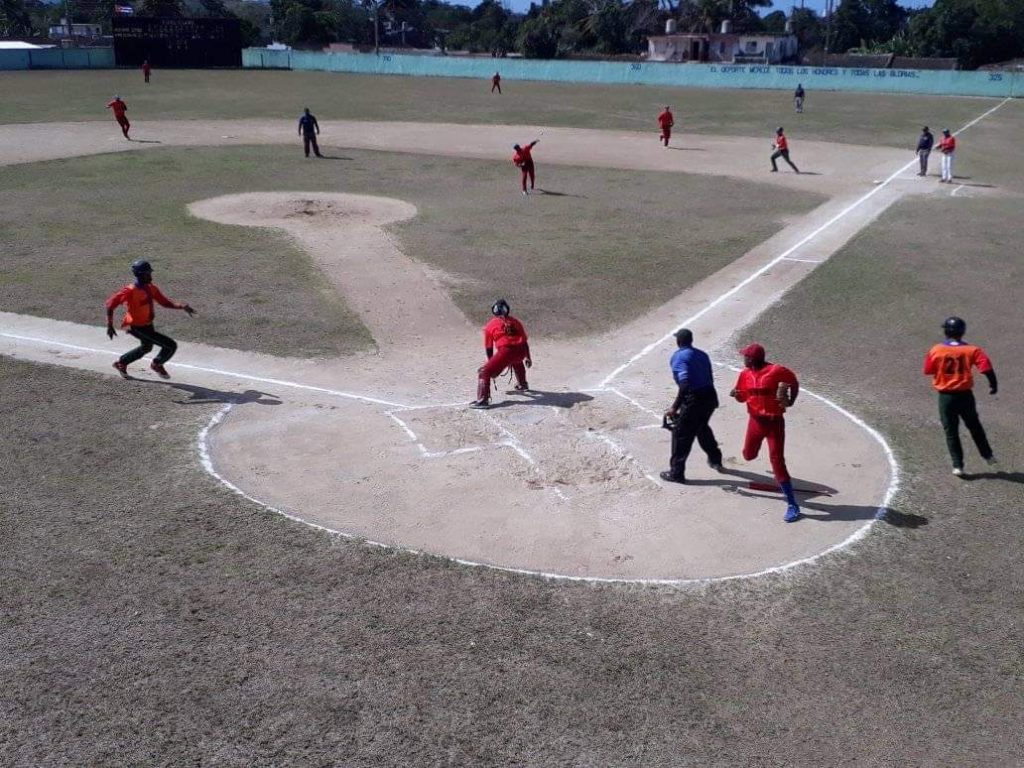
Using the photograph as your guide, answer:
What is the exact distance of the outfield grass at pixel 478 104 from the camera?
5159 cm

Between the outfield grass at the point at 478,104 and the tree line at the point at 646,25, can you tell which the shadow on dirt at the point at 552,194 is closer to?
the outfield grass at the point at 478,104

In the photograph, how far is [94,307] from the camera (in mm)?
18219

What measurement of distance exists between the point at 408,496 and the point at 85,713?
4.39 meters

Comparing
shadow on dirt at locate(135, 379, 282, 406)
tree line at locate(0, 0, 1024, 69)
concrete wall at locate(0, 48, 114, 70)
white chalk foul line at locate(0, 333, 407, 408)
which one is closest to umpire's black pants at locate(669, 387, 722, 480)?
white chalk foul line at locate(0, 333, 407, 408)

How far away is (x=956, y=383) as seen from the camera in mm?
11477

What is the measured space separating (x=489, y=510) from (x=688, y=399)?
2650mm

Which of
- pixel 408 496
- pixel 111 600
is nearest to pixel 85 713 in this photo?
pixel 111 600

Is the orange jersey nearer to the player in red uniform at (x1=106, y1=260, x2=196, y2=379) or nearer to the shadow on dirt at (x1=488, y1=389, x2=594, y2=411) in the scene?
the shadow on dirt at (x1=488, y1=389, x2=594, y2=411)

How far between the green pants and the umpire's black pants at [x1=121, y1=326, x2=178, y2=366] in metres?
11.0

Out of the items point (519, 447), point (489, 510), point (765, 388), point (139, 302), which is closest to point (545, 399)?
point (519, 447)

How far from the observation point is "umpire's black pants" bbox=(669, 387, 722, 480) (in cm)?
1105

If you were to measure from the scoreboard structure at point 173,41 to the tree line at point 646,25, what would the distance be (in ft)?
72.1

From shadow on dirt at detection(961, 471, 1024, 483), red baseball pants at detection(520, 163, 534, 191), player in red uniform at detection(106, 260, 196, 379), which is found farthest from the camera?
red baseball pants at detection(520, 163, 534, 191)

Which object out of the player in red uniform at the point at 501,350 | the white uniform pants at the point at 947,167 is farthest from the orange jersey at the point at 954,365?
the white uniform pants at the point at 947,167
